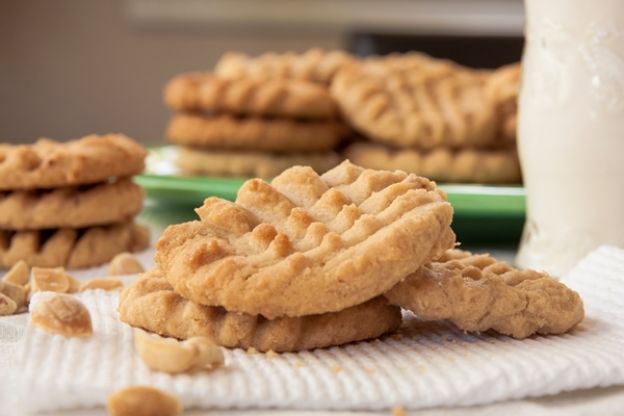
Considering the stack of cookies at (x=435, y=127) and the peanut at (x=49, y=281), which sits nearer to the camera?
the peanut at (x=49, y=281)

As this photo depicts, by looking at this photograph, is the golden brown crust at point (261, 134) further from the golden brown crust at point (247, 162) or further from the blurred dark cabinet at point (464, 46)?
the blurred dark cabinet at point (464, 46)

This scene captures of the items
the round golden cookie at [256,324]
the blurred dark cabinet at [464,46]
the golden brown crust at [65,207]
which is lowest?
the blurred dark cabinet at [464,46]

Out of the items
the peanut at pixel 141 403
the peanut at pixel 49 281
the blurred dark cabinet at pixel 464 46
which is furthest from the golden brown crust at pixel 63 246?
the blurred dark cabinet at pixel 464 46

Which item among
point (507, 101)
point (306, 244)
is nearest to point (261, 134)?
point (507, 101)

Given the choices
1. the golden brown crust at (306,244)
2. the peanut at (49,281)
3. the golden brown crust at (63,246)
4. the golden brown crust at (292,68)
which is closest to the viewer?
the golden brown crust at (306,244)

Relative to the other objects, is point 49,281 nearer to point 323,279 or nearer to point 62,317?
point 62,317

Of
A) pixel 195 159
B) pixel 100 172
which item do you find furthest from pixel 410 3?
pixel 100 172

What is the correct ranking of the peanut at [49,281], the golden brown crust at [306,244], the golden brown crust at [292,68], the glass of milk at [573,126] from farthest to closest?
the golden brown crust at [292,68], the glass of milk at [573,126], the peanut at [49,281], the golden brown crust at [306,244]
